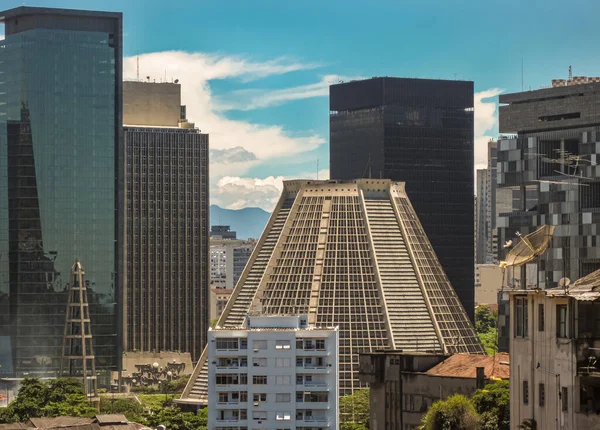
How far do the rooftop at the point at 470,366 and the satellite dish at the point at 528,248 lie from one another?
157 ft

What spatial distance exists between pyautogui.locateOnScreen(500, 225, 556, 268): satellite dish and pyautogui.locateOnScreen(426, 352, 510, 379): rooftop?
157ft

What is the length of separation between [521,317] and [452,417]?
21.8 metres

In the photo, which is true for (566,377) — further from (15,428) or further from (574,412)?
(15,428)

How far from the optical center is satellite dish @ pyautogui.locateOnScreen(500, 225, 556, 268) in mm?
79438

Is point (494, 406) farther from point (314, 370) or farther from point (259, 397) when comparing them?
point (314, 370)

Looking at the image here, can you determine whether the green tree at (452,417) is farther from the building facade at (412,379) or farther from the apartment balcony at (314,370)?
the apartment balcony at (314,370)

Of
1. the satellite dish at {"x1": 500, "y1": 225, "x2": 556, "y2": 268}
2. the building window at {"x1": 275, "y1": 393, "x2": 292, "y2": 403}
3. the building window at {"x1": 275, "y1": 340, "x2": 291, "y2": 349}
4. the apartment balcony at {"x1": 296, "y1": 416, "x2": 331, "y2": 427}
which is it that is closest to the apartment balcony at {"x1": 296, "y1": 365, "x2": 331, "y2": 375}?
the building window at {"x1": 275, "y1": 340, "x2": 291, "y2": 349}

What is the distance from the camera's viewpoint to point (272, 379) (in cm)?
19112

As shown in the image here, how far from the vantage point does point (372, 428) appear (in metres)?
140

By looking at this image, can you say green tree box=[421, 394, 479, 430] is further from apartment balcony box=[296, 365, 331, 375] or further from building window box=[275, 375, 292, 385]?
apartment balcony box=[296, 365, 331, 375]

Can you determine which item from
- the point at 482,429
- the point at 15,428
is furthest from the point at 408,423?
the point at 15,428

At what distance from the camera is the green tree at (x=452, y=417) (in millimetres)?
97000

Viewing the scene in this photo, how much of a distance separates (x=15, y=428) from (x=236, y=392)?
2696 centimetres

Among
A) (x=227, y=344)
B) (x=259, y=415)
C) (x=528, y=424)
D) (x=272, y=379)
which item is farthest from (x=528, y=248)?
(x=227, y=344)
